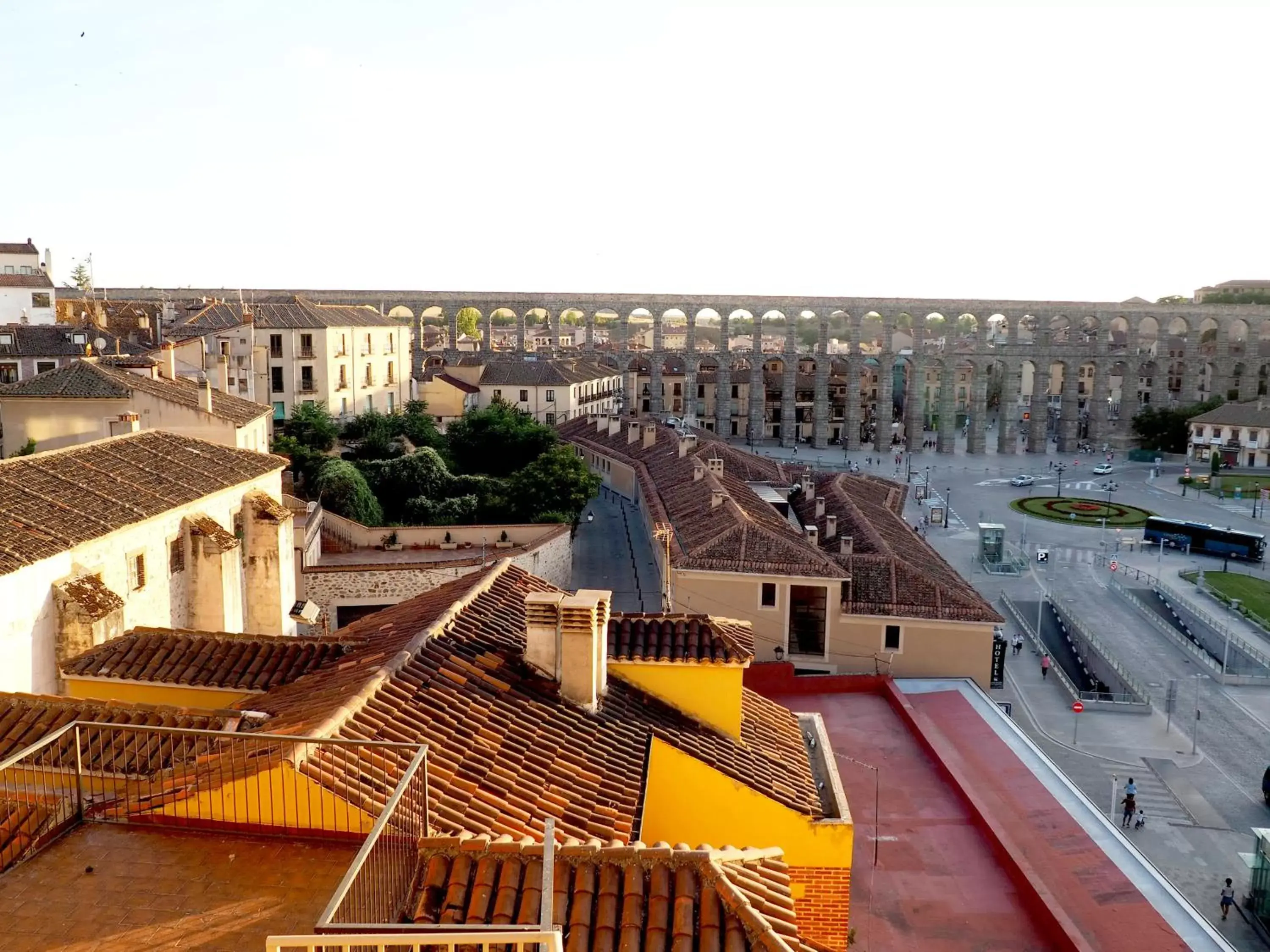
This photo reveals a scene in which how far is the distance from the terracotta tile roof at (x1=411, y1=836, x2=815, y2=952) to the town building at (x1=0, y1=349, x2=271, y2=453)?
21247 mm

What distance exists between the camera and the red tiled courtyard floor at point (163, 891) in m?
5.65

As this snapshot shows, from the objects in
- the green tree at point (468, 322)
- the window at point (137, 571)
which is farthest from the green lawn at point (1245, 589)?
the green tree at point (468, 322)

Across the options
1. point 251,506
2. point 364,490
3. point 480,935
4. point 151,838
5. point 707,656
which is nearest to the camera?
point 480,935

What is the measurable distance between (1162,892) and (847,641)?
41.1 ft

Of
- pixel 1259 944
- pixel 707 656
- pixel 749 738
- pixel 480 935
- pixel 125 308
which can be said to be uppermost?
pixel 125 308

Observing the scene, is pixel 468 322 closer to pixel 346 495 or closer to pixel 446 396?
pixel 446 396

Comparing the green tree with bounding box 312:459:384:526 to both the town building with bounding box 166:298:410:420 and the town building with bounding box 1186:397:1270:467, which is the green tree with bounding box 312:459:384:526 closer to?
the town building with bounding box 166:298:410:420

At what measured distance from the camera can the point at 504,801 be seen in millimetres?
7766

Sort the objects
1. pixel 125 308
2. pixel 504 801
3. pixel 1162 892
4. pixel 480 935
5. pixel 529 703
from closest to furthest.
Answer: pixel 480 935, pixel 504 801, pixel 529 703, pixel 1162 892, pixel 125 308

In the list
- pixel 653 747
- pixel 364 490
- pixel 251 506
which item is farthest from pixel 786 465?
pixel 653 747

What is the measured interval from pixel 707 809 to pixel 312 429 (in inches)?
1404

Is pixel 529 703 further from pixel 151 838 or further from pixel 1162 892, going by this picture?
pixel 1162 892

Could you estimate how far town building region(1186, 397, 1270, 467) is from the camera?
7738 cm

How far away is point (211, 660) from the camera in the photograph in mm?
12211
